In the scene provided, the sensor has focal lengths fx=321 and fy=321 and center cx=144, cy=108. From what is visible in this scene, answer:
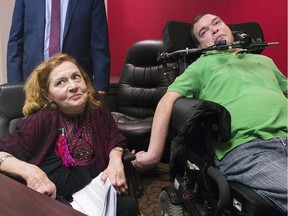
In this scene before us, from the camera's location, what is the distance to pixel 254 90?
1.40 m

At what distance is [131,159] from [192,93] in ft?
1.39

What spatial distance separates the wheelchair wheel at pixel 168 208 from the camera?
1.56 metres

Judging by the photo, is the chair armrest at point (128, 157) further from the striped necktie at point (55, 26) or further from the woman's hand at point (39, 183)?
the striped necktie at point (55, 26)

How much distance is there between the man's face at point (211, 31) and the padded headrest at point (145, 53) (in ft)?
2.83

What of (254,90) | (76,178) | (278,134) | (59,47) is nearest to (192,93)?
(254,90)

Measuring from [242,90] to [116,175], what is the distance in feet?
2.17

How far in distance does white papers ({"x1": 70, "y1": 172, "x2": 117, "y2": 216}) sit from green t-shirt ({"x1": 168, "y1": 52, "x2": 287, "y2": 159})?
1.54ft

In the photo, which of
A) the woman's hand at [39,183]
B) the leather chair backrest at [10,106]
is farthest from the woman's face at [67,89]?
the woman's hand at [39,183]

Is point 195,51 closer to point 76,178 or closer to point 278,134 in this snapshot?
point 278,134

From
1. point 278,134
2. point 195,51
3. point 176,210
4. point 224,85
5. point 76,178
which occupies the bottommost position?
point 176,210

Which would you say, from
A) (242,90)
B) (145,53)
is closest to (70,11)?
(145,53)

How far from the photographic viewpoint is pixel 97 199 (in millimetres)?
1160

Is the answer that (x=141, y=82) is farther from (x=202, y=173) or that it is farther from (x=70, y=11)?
(x=202, y=173)

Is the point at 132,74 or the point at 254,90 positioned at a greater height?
the point at 254,90
